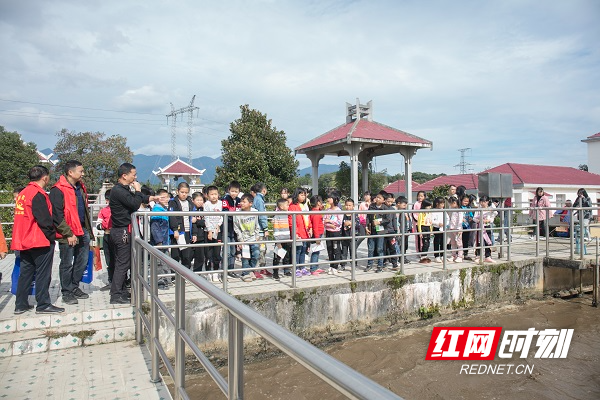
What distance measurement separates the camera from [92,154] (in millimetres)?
33594

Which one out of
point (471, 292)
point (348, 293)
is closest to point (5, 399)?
point (348, 293)

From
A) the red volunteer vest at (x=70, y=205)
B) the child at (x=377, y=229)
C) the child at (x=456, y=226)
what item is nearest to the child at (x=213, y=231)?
the red volunteer vest at (x=70, y=205)

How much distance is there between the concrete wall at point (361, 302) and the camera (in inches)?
211

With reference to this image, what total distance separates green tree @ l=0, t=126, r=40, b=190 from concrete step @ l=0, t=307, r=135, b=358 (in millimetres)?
34330

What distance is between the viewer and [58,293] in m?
5.46

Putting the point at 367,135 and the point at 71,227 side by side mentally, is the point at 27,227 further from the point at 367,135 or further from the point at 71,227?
the point at 367,135

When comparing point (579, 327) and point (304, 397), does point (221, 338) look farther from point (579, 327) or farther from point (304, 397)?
point (579, 327)

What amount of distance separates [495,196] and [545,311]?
3.11 metres

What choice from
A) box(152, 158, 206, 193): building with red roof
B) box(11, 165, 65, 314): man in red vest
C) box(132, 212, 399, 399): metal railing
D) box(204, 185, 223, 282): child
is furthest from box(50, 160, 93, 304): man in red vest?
box(152, 158, 206, 193): building with red roof

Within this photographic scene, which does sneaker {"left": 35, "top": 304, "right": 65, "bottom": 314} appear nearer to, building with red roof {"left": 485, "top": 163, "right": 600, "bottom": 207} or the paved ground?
the paved ground

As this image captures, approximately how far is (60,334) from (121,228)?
4.37 ft

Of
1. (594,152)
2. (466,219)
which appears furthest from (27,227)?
(594,152)

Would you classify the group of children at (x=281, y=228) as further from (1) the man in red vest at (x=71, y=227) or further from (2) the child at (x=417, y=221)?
(1) the man in red vest at (x=71, y=227)

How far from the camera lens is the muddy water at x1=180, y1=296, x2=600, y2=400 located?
4.71 m
